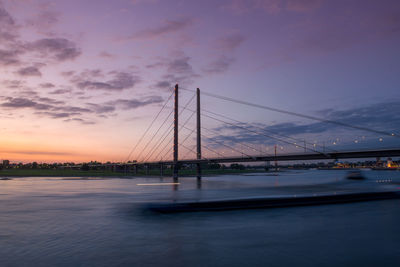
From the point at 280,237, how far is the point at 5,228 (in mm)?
12151

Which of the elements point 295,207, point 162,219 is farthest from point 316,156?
point 162,219

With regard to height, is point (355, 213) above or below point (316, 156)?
below

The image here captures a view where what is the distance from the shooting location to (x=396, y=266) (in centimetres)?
852

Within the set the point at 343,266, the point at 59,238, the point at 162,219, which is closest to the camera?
the point at 343,266

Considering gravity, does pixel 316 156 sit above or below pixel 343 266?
above

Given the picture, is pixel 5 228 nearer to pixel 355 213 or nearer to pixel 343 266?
pixel 343 266

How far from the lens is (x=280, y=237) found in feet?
41.2

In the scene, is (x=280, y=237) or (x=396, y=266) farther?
(x=280, y=237)

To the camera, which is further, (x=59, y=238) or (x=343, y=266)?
(x=59, y=238)

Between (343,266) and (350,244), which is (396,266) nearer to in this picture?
(343,266)

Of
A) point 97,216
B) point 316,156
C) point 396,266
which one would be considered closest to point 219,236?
point 396,266

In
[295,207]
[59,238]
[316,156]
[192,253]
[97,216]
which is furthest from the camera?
[316,156]

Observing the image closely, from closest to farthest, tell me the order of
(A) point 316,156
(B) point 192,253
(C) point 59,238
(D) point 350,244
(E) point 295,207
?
(B) point 192,253 < (D) point 350,244 < (C) point 59,238 < (E) point 295,207 < (A) point 316,156

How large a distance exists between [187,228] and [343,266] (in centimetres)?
742
